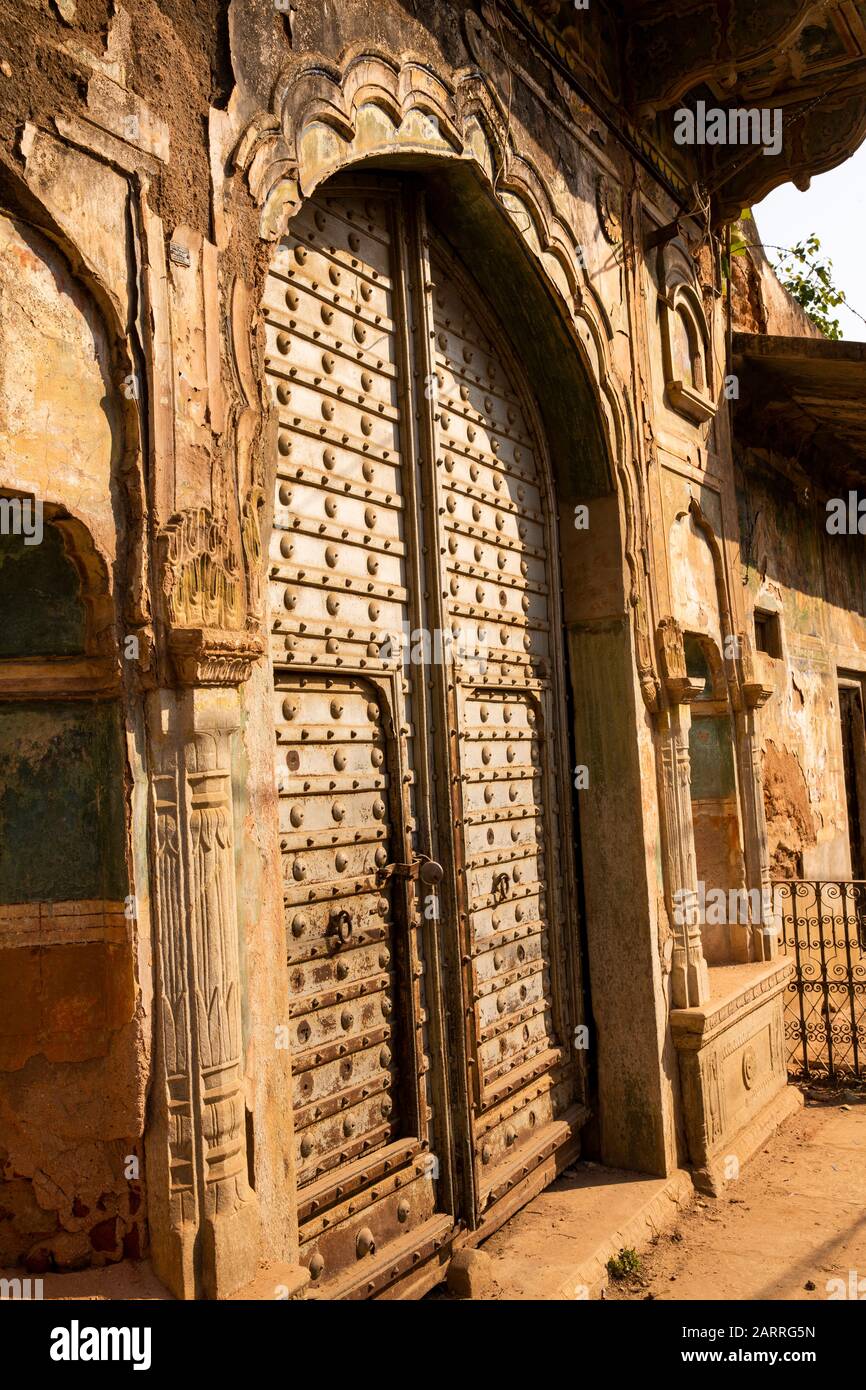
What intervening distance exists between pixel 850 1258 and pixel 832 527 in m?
7.27

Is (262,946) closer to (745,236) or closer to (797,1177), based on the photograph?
(797,1177)

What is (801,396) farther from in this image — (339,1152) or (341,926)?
(339,1152)

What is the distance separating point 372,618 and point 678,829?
7.34 feet


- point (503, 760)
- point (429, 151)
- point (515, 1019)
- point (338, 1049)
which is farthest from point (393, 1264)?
point (429, 151)

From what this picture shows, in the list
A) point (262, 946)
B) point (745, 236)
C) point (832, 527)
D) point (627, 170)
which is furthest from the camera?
point (832, 527)

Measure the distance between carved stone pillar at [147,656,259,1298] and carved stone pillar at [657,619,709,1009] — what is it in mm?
3156

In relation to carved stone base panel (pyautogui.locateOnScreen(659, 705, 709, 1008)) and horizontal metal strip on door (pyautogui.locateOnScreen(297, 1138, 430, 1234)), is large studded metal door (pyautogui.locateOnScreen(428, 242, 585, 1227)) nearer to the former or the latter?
horizontal metal strip on door (pyautogui.locateOnScreen(297, 1138, 430, 1234))

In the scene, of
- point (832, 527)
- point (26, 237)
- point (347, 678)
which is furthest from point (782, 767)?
point (26, 237)

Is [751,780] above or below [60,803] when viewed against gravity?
below

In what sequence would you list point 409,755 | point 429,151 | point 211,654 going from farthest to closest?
1. point 409,755
2. point 429,151
3. point 211,654

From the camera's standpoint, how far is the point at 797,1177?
538 centimetres

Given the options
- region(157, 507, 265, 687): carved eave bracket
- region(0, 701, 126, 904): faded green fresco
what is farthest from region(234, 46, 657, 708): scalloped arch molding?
region(0, 701, 126, 904): faded green fresco

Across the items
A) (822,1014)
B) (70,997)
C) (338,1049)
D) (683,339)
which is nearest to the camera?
(70,997)

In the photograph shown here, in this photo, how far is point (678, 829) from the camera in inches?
217
